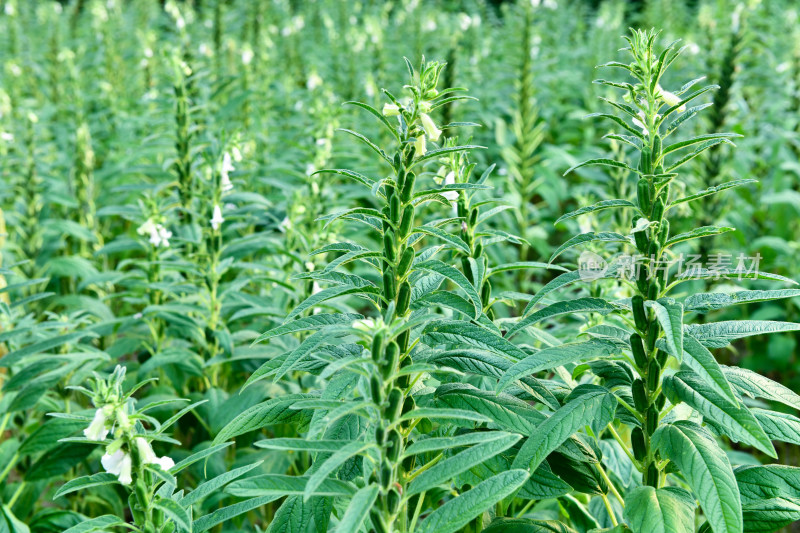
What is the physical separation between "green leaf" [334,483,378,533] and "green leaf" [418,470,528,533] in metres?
0.18

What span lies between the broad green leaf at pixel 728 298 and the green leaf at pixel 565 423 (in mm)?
298

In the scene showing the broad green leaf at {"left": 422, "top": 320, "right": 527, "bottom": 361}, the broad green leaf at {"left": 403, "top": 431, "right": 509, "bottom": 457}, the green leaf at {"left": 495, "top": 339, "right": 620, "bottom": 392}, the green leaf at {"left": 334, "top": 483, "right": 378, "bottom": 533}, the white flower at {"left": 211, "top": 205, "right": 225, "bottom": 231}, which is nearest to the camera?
the green leaf at {"left": 334, "top": 483, "right": 378, "bottom": 533}

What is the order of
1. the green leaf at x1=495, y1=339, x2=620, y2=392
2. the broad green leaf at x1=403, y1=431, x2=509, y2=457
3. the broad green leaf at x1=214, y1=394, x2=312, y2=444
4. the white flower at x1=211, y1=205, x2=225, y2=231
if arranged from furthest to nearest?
1. the white flower at x1=211, y1=205, x2=225, y2=231
2. the broad green leaf at x1=214, y1=394, x2=312, y2=444
3. the green leaf at x1=495, y1=339, x2=620, y2=392
4. the broad green leaf at x1=403, y1=431, x2=509, y2=457

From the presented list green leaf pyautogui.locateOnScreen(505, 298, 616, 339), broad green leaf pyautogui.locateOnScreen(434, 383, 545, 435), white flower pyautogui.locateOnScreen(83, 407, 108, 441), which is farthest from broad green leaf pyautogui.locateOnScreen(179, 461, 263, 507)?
green leaf pyautogui.locateOnScreen(505, 298, 616, 339)

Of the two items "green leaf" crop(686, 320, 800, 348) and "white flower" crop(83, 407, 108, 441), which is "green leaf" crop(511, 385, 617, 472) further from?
"white flower" crop(83, 407, 108, 441)

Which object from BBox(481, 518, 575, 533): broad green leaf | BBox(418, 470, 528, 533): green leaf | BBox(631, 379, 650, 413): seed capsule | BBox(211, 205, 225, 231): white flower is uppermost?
BBox(211, 205, 225, 231): white flower

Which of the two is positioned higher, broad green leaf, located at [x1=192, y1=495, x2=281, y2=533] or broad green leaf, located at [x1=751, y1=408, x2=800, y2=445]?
broad green leaf, located at [x1=751, y1=408, x2=800, y2=445]

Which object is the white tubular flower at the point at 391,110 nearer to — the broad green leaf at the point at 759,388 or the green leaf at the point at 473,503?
the green leaf at the point at 473,503

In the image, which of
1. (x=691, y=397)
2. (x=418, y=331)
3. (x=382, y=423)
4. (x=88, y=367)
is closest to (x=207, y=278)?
Answer: (x=88, y=367)

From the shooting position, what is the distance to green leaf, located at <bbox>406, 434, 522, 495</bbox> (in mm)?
1384

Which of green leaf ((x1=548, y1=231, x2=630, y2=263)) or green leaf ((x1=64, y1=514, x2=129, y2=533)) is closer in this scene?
green leaf ((x1=64, y1=514, x2=129, y2=533))

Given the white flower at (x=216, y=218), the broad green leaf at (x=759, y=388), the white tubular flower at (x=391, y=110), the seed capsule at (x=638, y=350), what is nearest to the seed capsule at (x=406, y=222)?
the white tubular flower at (x=391, y=110)

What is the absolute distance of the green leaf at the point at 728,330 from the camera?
162cm

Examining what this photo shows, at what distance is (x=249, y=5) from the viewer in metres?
8.09
